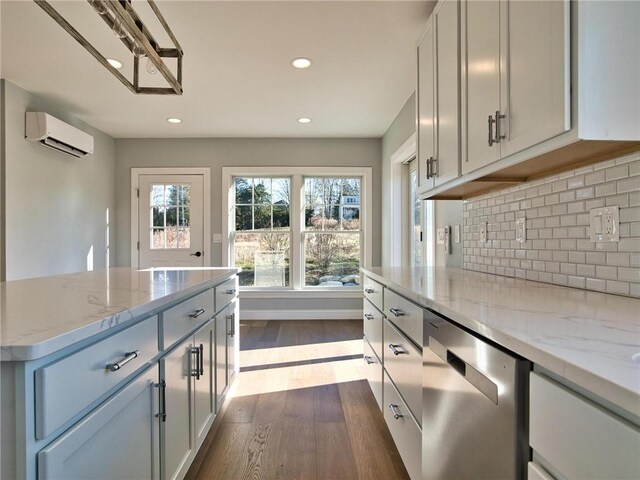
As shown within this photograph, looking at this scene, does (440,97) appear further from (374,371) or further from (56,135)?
(56,135)

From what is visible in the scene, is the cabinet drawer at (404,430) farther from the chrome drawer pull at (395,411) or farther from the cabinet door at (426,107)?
the cabinet door at (426,107)

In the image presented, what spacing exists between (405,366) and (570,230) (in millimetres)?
811

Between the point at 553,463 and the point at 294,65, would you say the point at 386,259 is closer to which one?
the point at 294,65

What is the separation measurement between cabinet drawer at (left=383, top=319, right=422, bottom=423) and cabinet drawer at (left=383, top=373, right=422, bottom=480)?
0.05 meters

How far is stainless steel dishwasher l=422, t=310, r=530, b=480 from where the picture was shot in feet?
2.26

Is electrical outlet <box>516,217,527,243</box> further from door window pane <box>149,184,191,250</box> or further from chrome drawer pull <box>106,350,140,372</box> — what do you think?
door window pane <box>149,184,191,250</box>

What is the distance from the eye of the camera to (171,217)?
4699 mm

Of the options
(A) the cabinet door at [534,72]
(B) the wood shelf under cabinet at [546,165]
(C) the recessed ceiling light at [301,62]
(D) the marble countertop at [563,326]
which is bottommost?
(D) the marble countertop at [563,326]

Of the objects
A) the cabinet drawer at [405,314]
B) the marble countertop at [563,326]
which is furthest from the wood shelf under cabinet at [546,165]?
the cabinet drawer at [405,314]

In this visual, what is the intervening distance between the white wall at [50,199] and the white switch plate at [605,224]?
4012 mm

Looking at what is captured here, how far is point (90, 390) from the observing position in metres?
0.83

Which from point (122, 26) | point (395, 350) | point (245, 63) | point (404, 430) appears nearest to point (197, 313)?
point (395, 350)

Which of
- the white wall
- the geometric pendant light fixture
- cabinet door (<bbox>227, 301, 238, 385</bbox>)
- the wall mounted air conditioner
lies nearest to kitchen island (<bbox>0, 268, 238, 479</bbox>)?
cabinet door (<bbox>227, 301, 238, 385</bbox>)

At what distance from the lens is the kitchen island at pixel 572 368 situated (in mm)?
465
